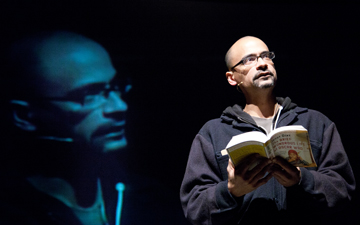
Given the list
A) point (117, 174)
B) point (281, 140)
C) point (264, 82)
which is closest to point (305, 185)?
point (281, 140)

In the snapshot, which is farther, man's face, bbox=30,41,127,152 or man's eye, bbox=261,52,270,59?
man's face, bbox=30,41,127,152

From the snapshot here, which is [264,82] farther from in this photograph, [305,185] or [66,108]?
[66,108]

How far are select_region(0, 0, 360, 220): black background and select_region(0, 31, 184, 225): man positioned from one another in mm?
116

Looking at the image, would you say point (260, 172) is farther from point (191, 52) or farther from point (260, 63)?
point (191, 52)

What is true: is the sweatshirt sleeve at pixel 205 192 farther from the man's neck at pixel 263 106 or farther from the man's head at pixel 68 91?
the man's head at pixel 68 91

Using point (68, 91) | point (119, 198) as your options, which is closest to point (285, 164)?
point (119, 198)

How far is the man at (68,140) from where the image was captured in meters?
2.22

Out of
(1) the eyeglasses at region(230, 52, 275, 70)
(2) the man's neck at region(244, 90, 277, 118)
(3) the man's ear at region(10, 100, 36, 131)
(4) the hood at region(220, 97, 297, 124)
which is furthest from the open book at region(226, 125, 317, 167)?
(3) the man's ear at region(10, 100, 36, 131)

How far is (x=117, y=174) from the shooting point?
2.28m

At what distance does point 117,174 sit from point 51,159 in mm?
457

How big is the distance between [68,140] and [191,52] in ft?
3.49

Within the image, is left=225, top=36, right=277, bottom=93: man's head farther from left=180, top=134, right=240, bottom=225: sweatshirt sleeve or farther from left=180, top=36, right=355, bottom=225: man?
left=180, top=134, right=240, bottom=225: sweatshirt sleeve

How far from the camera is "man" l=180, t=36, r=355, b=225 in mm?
1238

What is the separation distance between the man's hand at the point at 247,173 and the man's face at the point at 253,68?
1.90ft
